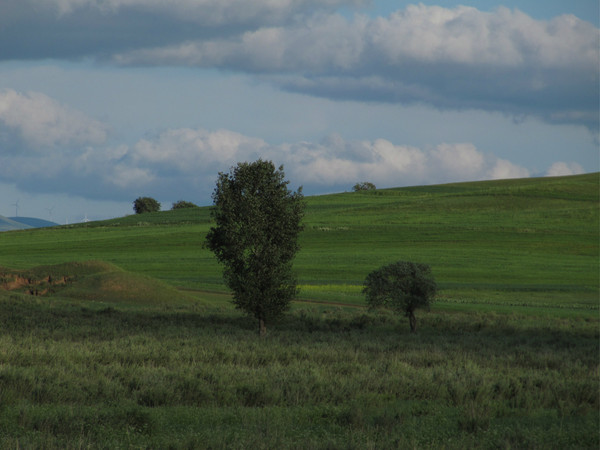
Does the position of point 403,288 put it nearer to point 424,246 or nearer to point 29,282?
point 29,282

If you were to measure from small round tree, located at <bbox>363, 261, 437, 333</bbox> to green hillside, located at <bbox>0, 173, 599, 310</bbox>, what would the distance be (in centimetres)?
1175

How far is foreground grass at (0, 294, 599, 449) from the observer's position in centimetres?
1115

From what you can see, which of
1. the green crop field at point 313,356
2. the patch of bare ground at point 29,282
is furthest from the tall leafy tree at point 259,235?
the patch of bare ground at point 29,282

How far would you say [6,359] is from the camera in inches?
735

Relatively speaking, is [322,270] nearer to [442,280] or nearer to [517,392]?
[442,280]

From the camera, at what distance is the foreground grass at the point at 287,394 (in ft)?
36.6

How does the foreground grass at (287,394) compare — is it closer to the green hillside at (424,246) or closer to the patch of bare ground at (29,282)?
the patch of bare ground at (29,282)

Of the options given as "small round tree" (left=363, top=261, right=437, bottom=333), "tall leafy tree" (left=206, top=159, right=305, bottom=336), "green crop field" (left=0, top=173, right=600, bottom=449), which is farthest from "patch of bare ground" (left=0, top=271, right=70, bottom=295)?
"small round tree" (left=363, top=261, right=437, bottom=333)

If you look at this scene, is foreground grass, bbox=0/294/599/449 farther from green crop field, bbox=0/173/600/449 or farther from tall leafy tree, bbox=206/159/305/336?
tall leafy tree, bbox=206/159/305/336

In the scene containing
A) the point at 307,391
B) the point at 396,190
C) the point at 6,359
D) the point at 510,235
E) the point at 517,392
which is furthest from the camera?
the point at 396,190

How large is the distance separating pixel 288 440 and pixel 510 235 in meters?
83.8

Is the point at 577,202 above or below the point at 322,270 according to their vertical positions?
above

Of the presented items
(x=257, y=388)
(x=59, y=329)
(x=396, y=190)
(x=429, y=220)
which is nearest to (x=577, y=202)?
(x=429, y=220)

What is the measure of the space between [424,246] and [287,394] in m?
69.0
